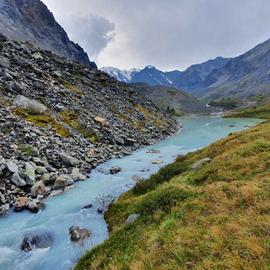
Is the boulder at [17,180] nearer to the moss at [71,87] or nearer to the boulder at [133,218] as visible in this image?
the boulder at [133,218]

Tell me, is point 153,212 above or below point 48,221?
above

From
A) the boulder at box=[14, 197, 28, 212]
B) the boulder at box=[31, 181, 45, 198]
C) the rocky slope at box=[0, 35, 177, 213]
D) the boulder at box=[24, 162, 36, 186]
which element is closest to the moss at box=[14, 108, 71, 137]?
the rocky slope at box=[0, 35, 177, 213]

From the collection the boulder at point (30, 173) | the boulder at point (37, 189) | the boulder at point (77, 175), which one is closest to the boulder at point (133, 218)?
the boulder at point (37, 189)

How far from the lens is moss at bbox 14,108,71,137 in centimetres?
5066

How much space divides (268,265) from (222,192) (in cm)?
763

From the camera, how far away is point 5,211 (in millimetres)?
27156

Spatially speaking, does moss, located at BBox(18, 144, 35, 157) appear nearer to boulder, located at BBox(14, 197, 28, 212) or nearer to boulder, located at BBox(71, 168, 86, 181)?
boulder, located at BBox(71, 168, 86, 181)

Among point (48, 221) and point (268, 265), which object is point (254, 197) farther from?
point (48, 221)

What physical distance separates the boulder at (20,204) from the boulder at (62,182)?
489cm

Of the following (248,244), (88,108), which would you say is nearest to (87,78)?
(88,108)

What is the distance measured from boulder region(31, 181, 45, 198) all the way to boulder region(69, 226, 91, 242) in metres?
8.71

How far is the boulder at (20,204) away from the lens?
27.5 meters

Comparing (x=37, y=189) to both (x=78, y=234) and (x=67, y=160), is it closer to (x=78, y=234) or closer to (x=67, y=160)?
(x=67, y=160)

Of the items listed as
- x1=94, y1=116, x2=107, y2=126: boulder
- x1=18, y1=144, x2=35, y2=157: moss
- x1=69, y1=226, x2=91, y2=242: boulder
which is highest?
x1=94, y1=116, x2=107, y2=126: boulder
